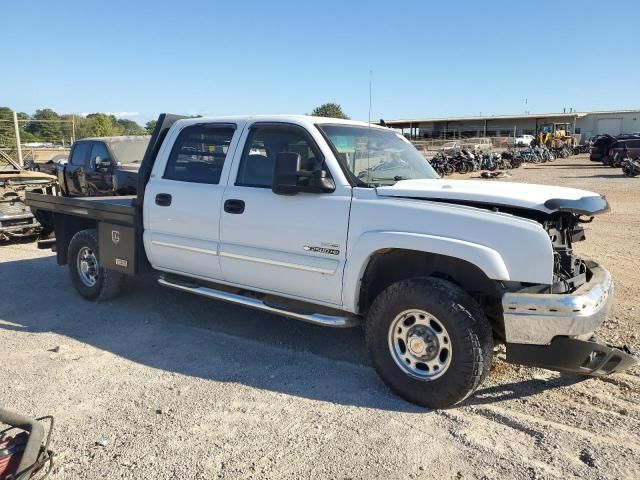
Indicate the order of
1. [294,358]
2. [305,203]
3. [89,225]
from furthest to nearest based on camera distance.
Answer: [89,225], [294,358], [305,203]

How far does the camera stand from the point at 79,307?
6039 millimetres

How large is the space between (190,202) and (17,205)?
21.3 feet

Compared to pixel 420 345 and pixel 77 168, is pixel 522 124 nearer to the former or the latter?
pixel 77 168

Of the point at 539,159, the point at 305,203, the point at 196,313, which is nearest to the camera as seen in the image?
the point at 305,203

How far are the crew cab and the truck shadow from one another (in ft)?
12.7

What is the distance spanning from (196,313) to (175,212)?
1.32 m

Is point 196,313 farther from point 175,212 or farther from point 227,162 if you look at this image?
point 227,162

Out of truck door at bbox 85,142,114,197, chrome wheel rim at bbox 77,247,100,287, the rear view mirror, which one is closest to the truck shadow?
chrome wheel rim at bbox 77,247,100,287

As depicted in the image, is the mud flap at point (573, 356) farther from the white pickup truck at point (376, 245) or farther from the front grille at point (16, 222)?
the front grille at point (16, 222)

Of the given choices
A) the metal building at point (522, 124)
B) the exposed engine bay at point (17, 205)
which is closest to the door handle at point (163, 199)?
the exposed engine bay at point (17, 205)

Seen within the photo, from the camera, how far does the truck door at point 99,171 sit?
1097cm

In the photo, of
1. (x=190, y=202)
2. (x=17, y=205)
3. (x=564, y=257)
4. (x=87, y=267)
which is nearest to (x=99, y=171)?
(x=17, y=205)

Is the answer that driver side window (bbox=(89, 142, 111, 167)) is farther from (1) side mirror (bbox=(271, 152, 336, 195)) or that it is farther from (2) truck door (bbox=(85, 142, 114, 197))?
(1) side mirror (bbox=(271, 152, 336, 195))

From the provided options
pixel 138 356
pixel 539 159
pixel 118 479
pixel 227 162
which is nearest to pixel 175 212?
pixel 227 162
